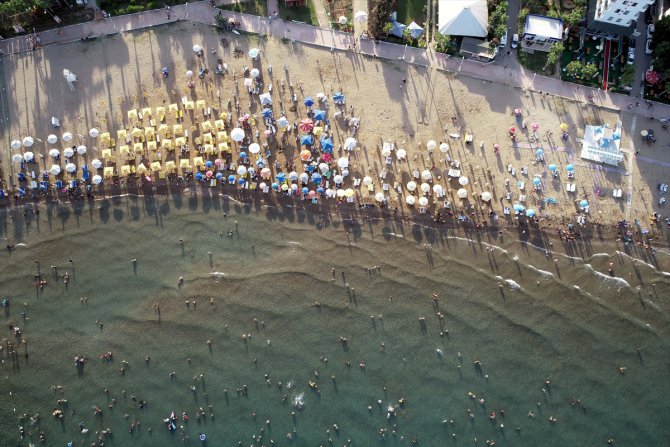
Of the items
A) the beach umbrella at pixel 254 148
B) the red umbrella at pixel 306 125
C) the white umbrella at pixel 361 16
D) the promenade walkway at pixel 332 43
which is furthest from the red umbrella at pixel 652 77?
the beach umbrella at pixel 254 148

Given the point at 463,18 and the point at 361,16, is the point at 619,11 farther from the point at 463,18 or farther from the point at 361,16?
the point at 361,16

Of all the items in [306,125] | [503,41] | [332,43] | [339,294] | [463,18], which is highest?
[463,18]

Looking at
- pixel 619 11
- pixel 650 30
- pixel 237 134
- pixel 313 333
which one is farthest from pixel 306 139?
pixel 650 30

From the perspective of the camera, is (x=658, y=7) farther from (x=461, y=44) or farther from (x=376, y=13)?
(x=376, y=13)

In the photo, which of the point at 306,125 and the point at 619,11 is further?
the point at 306,125

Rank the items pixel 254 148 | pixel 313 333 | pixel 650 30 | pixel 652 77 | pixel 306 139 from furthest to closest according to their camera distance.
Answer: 1. pixel 650 30
2. pixel 652 77
3. pixel 254 148
4. pixel 306 139
5. pixel 313 333

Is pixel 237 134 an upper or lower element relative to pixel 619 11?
lower
